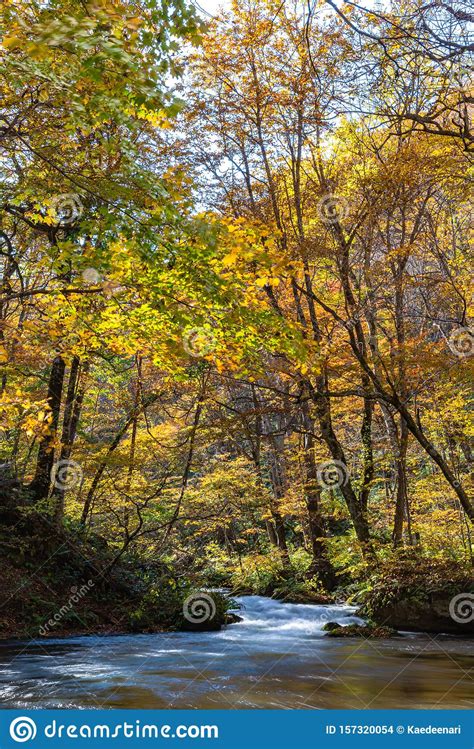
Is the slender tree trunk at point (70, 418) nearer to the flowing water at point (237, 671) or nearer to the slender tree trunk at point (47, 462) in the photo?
the slender tree trunk at point (47, 462)

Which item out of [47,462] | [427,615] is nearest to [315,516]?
[427,615]

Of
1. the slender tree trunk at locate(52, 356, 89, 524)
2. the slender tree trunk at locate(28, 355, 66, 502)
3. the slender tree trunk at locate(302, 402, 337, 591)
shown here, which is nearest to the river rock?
the slender tree trunk at locate(302, 402, 337, 591)

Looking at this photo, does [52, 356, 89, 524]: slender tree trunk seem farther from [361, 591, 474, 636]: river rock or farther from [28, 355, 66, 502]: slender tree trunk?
[361, 591, 474, 636]: river rock

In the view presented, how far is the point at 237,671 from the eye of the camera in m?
7.32

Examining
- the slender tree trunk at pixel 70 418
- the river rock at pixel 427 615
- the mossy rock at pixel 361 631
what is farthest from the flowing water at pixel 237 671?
the slender tree trunk at pixel 70 418

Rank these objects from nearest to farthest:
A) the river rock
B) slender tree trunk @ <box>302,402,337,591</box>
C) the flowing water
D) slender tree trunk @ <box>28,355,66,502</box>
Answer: the flowing water < the river rock < slender tree trunk @ <box>28,355,66,502</box> < slender tree trunk @ <box>302,402,337,591</box>

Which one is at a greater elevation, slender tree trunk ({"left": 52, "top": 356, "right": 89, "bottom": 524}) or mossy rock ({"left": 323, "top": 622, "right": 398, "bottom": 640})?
slender tree trunk ({"left": 52, "top": 356, "right": 89, "bottom": 524})

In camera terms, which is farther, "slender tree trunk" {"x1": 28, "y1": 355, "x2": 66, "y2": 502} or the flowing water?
"slender tree trunk" {"x1": 28, "y1": 355, "x2": 66, "y2": 502}

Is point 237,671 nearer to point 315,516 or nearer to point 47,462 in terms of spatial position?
point 47,462

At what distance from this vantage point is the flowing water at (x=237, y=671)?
5.58 m

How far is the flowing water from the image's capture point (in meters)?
Answer: 5.58

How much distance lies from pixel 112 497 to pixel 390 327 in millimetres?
9720

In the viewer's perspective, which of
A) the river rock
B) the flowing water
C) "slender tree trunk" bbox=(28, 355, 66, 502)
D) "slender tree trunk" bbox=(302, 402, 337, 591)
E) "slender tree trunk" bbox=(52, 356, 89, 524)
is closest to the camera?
the flowing water

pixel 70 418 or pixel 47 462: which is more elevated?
pixel 70 418
